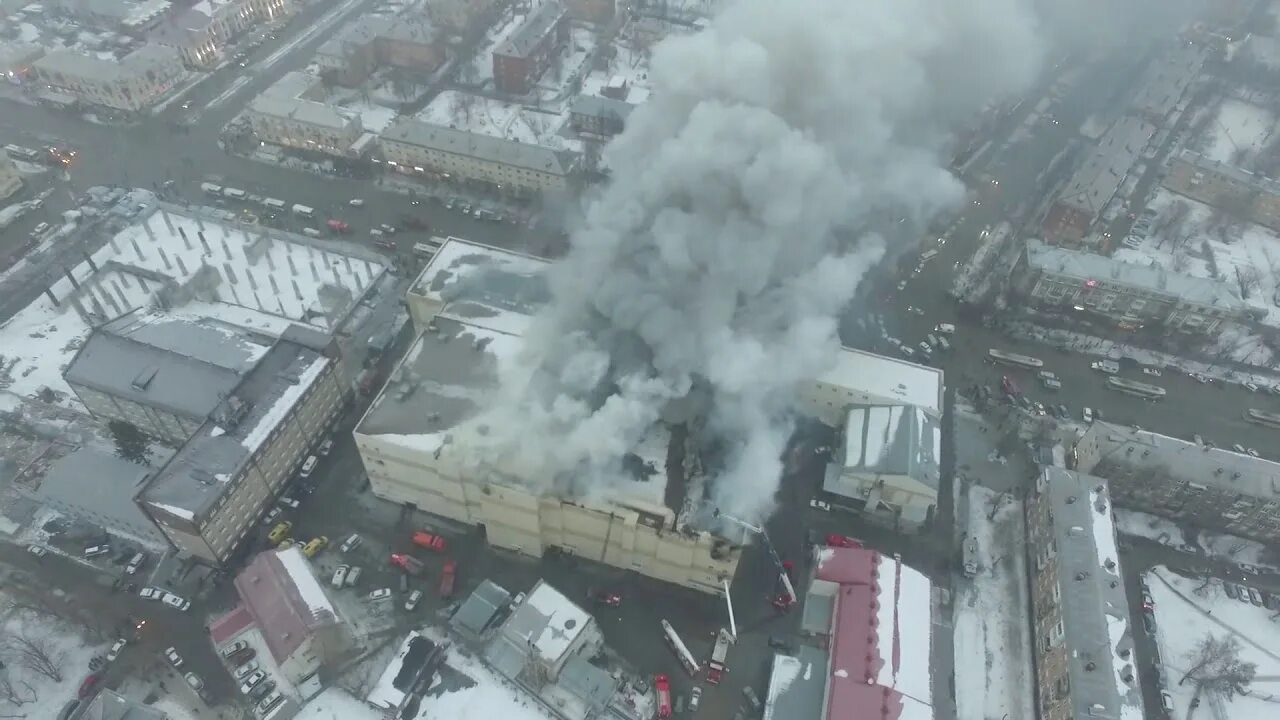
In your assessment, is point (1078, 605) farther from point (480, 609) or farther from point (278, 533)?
point (278, 533)

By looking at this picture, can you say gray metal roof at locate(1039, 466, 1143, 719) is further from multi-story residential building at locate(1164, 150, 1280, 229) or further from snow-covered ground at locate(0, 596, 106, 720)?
snow-covered ground at locate(0, 596, 106, 720)

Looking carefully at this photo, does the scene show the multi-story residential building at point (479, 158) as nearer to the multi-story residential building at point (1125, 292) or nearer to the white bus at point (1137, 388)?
the multi-story residential building at point (1125, 292)

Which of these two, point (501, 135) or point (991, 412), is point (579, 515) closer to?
point (991, 412)

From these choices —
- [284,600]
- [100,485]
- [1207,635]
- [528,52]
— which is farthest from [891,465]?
[528,52]

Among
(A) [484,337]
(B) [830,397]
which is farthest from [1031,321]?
(A) [484,337]

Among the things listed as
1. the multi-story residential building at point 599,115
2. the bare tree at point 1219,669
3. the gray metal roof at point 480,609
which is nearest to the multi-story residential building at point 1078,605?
the bare tree at point 1219,669
